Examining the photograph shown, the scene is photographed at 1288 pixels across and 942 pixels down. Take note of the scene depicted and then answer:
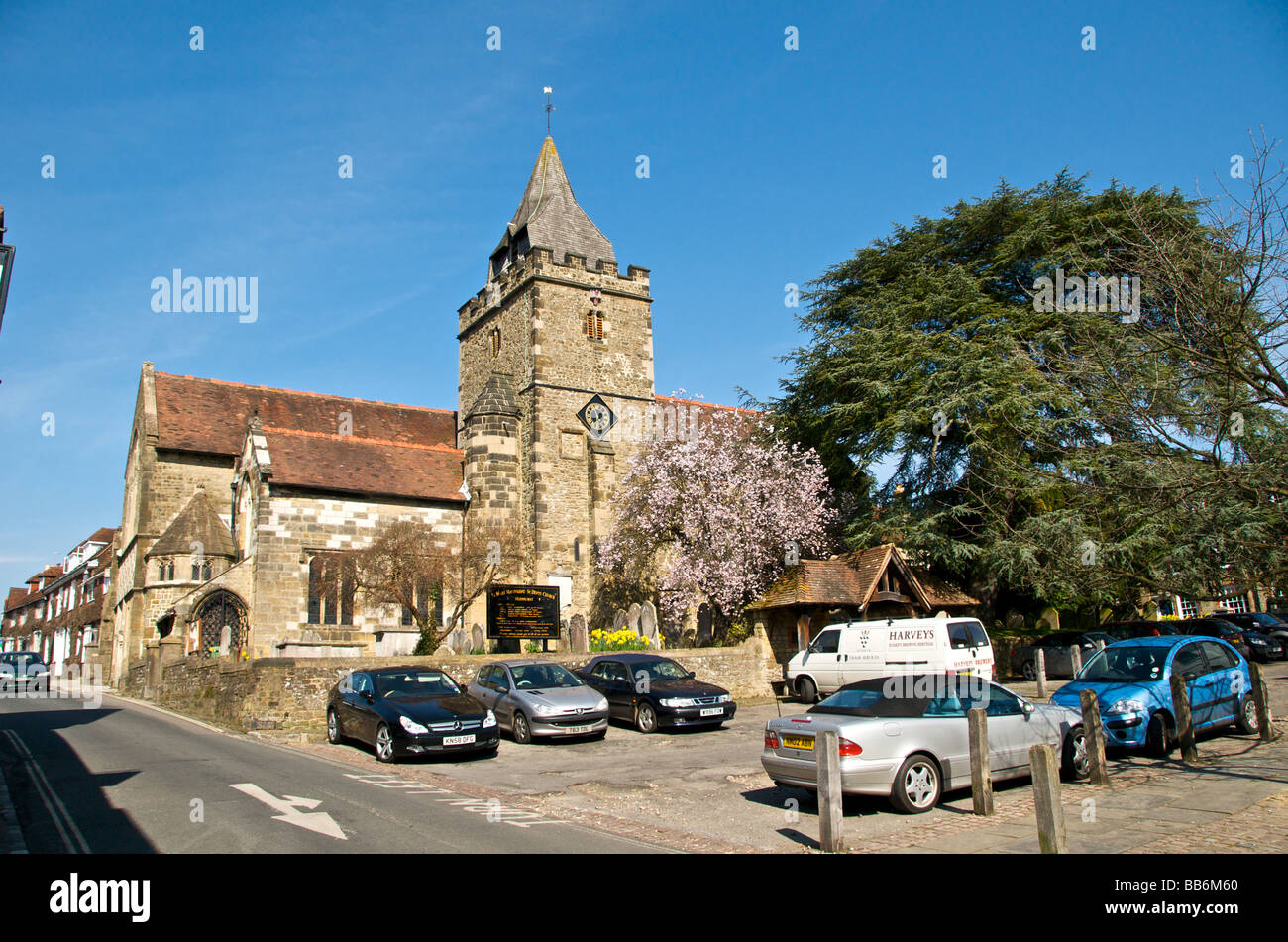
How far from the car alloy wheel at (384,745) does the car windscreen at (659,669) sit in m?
5.33

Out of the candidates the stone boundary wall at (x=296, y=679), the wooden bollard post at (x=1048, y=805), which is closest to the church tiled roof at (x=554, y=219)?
the stone boundary wall at (x=296, y=679)

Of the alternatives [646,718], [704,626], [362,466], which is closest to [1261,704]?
[646,718]

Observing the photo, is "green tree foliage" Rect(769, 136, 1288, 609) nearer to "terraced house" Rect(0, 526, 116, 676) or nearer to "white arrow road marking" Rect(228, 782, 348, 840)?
"white arrow road marking" Rect(228, 782, 348, 840)

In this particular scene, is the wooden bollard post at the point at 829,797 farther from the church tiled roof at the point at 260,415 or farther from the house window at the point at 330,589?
the church tiled roof at the point at 260,415

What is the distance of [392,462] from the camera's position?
30859 mm

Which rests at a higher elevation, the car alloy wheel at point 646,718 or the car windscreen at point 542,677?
the car windscreen at point 542,677

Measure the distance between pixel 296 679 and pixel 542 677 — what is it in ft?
17.7

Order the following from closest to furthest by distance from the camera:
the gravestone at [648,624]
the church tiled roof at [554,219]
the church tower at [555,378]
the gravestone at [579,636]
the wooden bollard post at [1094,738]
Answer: the wooden bollard post at [1094,738] < the gravestone at [579,636] < the gravestone at [648,624] < the church tower at [555,378] < the church tiled roof at [554,219]

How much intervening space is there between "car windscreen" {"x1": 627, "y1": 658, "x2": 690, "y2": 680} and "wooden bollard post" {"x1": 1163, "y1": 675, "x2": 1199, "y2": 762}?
893 centimetres

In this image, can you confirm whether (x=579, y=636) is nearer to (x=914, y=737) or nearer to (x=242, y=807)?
(x=242, y=807)

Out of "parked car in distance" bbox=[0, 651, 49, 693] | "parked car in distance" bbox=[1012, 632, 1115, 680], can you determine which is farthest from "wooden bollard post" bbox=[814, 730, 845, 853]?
"parked car in distance" bbox=[0, 651, 49, 693]

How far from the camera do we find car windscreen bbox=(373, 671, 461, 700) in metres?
14.6

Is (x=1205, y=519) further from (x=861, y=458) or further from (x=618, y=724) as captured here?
(x=861, y=458)

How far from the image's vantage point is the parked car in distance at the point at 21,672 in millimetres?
33031
